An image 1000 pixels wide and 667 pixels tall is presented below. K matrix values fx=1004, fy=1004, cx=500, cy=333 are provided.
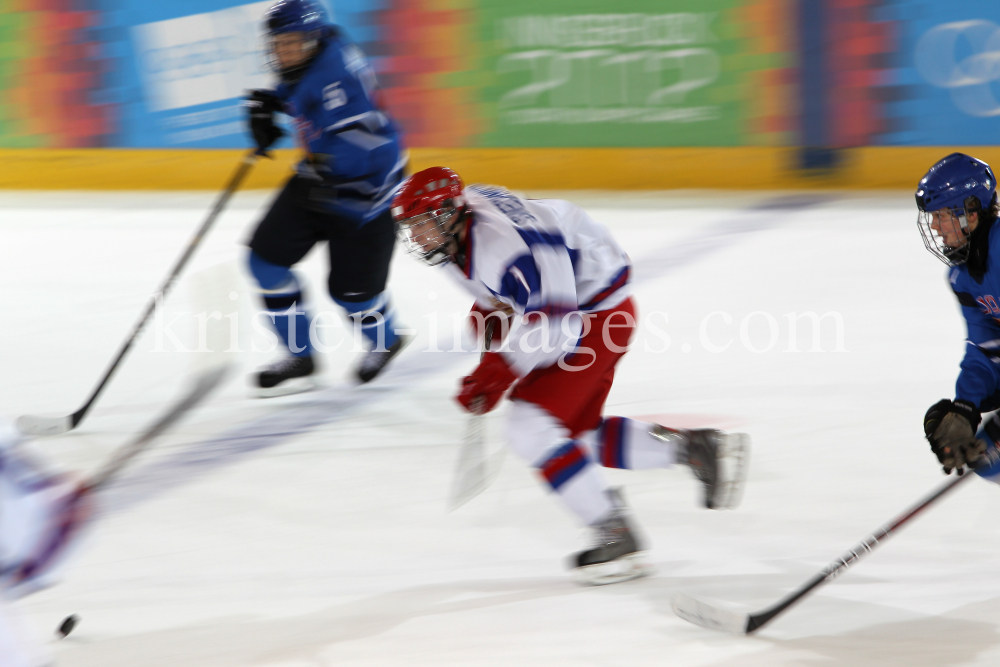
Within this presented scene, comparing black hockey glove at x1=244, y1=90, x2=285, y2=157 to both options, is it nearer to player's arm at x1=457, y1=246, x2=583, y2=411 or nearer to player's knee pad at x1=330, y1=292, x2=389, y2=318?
player's knee pad at x1=330, y1=292, x2=389, y2=318

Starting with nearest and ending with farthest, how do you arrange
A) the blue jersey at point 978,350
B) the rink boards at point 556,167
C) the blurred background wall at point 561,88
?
the blue jersey at point 978,350 → the blurred background wall at point 561,88 → the rink boards at point 556,167

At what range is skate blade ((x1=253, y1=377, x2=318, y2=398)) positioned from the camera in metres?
3.39

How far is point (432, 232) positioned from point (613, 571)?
81 cm

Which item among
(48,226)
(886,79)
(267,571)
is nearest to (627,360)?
(267,571)

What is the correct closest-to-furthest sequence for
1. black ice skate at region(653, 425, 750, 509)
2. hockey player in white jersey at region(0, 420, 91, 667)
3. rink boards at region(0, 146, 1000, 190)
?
hockey player in white jersey at region(0, 420, 91, 667)
black ice skate at region(653, 425, 750, 509)
rink boards at region(0, 146, 1000, 190)

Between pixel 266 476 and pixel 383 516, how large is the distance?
44 cm

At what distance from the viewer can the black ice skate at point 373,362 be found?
342 centimetres

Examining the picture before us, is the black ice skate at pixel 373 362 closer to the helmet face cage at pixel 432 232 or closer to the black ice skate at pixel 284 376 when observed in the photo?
the black ice skate at pixel 284 376

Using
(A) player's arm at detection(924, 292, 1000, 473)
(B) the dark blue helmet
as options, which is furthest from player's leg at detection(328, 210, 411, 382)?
(A) player's arm at detection(924, 292, 1000, 473)

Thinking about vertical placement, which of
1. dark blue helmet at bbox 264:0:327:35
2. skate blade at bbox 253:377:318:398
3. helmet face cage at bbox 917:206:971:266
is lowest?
skate blade at bbox 253:377:318:398

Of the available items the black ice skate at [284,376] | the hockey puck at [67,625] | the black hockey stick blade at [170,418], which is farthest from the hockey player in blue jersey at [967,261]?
the black ice skate at [284,376]

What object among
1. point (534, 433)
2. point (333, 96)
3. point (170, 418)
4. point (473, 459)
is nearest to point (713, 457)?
point (534, 433)

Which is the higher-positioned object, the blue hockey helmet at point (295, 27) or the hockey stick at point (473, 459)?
the blue hockey helmet at point (295, 27)

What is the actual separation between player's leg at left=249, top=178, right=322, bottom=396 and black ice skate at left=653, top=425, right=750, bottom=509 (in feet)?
4.87
